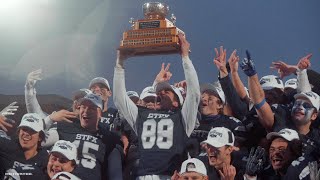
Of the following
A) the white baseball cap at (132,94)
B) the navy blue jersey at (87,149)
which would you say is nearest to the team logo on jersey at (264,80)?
the white baseball cap at (132,94)

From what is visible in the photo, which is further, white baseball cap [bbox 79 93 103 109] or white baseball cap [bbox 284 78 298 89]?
white baseball cap [bbox 79 93 103 109]

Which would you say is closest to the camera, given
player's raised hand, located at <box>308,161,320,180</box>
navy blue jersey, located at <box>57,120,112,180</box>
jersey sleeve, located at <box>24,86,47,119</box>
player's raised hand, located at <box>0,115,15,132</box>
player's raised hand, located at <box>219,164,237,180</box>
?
player's raised hand, located at <box>308,161,320,180</box>

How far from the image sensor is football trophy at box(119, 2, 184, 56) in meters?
3.21

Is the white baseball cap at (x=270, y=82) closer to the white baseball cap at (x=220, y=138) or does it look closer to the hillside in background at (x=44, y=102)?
the white baseball cap at (x=220, y=138)

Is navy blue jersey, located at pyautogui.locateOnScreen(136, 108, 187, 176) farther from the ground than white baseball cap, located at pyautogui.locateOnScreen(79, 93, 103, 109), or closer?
closer

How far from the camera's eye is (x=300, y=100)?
3.17 meters

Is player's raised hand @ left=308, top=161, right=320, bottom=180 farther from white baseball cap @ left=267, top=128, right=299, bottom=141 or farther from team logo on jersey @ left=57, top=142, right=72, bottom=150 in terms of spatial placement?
team logo on jersey @ left=57, top=142, right=72, bottom=150

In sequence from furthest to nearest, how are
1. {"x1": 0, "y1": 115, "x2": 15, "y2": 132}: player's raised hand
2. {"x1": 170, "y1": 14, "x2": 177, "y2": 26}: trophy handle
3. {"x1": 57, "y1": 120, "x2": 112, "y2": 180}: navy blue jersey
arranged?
1. {"x1": 0, "y1": 115, "x2": 15, "y2": 132}: player's raised hand
2. {"x1": 57, "y1": 120, "x2": 112, "y2": 180}: navy blue jersey
3. {"x1": 170, "y1": 14, "x2": 177, "y2": 26}: trophy handle

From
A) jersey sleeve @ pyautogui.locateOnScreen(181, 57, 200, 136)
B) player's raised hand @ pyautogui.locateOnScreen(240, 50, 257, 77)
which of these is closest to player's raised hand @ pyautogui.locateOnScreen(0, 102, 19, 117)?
jersey sleeve @ pyautogui.locateOnScreen(181, 57, 200, 136)

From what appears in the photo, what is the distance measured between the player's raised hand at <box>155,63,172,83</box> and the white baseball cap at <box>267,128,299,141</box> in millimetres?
703

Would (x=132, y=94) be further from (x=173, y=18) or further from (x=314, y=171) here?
(x=314, y=171)

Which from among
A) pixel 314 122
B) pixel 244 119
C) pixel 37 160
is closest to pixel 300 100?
pixel 314 122

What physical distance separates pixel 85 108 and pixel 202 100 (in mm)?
768

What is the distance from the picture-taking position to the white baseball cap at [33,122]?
352 cm
